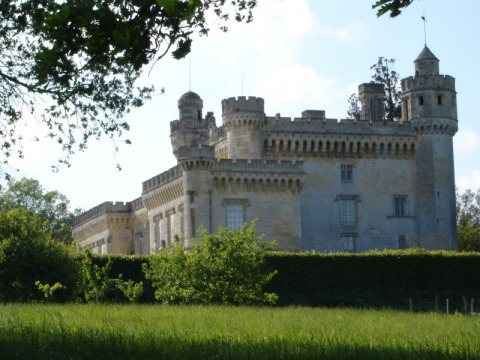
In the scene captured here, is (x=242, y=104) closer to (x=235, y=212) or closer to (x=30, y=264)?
(x=235, y=212)

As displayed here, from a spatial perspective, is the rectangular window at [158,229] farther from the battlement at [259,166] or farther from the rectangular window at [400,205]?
the rectangular window at [400,205]

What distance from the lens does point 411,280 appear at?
1784 inches

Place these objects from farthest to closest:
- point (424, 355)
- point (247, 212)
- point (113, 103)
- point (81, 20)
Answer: point (247, 212) → point (113, 103) → point (424, 355) → point (81, 20)

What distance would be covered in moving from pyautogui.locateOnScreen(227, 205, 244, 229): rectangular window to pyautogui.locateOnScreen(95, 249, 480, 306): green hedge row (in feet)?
18.2

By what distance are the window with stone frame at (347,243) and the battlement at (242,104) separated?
835 cm

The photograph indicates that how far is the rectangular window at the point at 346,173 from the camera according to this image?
180 feet

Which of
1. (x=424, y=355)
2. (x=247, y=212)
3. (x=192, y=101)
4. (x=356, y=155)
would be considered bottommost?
(x=424, y=355)

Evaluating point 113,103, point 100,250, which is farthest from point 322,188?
point 113,103

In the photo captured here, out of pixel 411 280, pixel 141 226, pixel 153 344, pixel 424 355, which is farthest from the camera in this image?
pixel 141 226

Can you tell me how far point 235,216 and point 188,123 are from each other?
1450 cm

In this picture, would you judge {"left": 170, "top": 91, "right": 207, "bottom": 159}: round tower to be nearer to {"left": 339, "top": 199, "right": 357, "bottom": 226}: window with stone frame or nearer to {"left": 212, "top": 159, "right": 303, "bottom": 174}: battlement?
{"left": 339, "top": 199, "right": 357, "bottom": 226}: window with stone frame

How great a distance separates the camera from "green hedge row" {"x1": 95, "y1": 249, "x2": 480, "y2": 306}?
42.4m

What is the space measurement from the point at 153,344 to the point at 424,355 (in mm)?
4098

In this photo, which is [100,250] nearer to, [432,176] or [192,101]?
[192,101]
